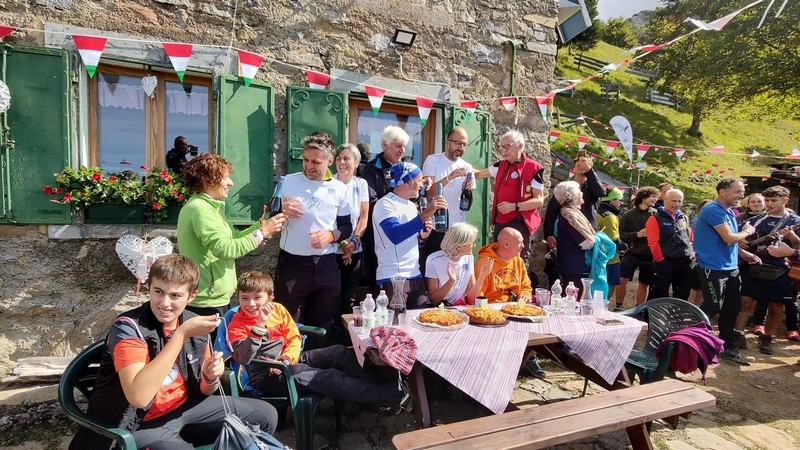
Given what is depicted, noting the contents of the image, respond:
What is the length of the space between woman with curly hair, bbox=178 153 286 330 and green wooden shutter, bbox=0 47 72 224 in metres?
1.55

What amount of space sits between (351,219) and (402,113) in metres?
1.92

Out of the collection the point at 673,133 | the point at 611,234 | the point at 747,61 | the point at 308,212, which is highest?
the point at 747,61

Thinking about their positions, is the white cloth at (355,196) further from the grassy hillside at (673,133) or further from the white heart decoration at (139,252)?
the grassy hillside at (673,133)

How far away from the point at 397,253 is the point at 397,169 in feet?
2.03

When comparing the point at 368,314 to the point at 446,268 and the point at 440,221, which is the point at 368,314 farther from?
the point at 440,221

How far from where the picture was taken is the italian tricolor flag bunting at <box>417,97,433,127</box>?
4.71 metres

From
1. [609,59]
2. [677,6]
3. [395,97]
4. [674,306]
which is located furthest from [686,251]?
[609,59]

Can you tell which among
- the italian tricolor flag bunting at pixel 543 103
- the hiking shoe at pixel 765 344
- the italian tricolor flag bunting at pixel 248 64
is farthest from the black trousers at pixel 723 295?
the italian tricolor flag bunting at pixel 248 64

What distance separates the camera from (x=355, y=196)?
11.9 ft

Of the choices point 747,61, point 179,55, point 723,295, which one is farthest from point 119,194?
point 747,61

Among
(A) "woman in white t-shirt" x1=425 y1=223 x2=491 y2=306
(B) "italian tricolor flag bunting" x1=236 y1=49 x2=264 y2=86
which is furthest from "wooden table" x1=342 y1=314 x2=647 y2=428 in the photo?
(B) "italian tricolor flag bunting" x1=236 y1=49 x2=264 y2=86

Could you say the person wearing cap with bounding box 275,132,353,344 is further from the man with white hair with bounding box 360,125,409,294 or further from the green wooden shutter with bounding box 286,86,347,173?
the green wooden shutter with bounding box 286,86,347,173

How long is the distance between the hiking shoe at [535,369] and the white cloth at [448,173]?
1.46m

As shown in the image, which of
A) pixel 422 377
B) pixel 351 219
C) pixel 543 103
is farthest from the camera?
pixel 543 103
